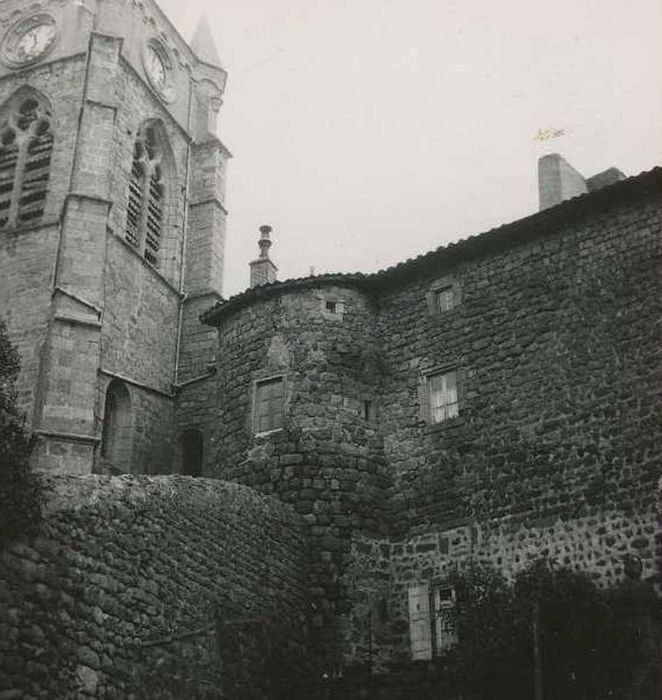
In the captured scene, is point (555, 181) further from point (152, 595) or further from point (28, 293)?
point (28, 293)

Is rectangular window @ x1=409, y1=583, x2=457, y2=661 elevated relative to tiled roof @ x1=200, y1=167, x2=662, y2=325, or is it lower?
lower

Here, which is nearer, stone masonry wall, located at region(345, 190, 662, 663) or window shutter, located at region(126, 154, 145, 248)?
stone masonry wall, located at region(345, 190, 662, 663)

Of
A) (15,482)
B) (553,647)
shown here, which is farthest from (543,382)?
(15,482)

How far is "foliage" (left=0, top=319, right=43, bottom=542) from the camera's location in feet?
32.3

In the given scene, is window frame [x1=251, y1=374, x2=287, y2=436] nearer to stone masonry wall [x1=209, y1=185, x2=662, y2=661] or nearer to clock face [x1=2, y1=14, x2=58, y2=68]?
stone masonry wall [x1=209, y1=185, x2=662, y2=661]

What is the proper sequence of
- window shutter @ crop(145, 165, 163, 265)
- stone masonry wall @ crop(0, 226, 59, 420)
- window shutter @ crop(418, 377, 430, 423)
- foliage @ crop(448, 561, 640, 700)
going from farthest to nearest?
1. window shutter @ crop(145, 165, 163, 265)
2. stone masonry wall @ crop(0, 226, 59, 420)
3. window shutter @ crop(418, 377, 430, 423)
4. foliage @ crop(448, 561, 640, 700)

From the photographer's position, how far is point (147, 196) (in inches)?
1250

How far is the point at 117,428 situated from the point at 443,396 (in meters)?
11.7

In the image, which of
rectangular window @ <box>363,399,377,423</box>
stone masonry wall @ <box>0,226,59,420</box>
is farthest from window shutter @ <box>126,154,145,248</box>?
rectangular window @ <box>363,399,377,423</box>

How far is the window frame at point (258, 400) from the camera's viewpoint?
18000 millimetres

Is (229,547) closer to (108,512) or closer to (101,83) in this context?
(108,512)

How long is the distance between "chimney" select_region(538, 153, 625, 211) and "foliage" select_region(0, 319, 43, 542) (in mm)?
12831

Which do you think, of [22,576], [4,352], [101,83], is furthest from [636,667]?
[101,83]

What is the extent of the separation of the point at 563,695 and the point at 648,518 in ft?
10.1
